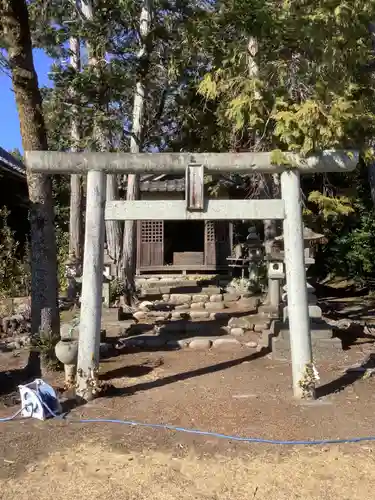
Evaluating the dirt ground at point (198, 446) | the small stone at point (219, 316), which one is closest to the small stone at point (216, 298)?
the small stone at point (219, 316)

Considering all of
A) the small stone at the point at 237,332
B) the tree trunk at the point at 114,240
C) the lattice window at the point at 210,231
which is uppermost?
the lattice window at the point at 210,231

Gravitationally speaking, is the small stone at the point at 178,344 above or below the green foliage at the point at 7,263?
below


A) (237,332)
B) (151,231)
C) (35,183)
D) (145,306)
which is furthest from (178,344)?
(151,231)

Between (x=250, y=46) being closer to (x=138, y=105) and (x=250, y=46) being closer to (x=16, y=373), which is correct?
(x=138, y=105)

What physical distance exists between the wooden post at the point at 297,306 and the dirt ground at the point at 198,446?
0.29 metres

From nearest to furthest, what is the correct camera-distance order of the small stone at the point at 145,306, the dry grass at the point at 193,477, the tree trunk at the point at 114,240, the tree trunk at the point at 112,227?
the dry grass at the point at 193,477, the small stone at the point at 145,306, the tree trunk at the point at 112,227, the tree trunk at the point at 114,240

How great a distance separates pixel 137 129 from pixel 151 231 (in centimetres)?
621

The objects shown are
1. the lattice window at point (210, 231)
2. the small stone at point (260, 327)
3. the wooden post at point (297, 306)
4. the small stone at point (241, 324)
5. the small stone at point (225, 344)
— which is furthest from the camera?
the lattice window at point (210, 231)

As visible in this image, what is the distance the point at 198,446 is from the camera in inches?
175

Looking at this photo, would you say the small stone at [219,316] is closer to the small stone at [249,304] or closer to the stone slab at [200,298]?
the small stone at [249,304]

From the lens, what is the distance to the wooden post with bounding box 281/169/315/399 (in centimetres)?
568

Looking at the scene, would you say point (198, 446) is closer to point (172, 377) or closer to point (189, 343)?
point (172, 377)

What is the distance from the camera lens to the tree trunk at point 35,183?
6.70 m

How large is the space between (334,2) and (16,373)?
6.89 metres
